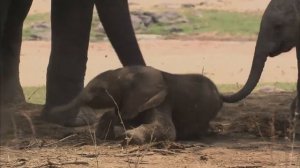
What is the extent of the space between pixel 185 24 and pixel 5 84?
1677 cm

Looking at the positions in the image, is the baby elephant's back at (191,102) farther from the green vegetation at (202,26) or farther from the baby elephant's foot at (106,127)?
the green vegetation at (202,26)

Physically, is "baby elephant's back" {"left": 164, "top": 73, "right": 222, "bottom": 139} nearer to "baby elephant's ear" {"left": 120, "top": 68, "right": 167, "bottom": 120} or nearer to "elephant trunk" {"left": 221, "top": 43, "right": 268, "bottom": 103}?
"baby elephant's ear" {"left": 120, "top": 68, "right": 167, "bottom": 120}

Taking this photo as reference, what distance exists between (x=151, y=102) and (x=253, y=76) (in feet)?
3.72

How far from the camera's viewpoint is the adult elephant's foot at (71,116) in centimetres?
720

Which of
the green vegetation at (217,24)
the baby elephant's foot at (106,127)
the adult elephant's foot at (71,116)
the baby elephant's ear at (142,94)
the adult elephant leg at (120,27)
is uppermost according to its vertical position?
the adult elephant leg at (120,27)

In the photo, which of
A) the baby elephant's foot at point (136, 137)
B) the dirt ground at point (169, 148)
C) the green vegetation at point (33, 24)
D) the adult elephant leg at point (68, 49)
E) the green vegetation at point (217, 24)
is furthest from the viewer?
the green vegetation at point (217, 24)

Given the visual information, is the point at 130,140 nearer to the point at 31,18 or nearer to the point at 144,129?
the point at 144,129

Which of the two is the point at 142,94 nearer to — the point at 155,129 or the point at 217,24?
the point at 155,129

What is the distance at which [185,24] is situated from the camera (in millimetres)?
24938

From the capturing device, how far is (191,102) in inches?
253

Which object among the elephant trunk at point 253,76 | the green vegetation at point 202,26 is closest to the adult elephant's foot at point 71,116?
the elephant trunk at point 253,76

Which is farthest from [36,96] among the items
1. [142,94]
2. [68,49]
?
[142,94]

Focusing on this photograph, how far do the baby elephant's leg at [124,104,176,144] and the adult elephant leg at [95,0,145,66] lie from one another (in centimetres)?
165

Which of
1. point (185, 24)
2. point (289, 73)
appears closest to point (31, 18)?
point (185, 24)
